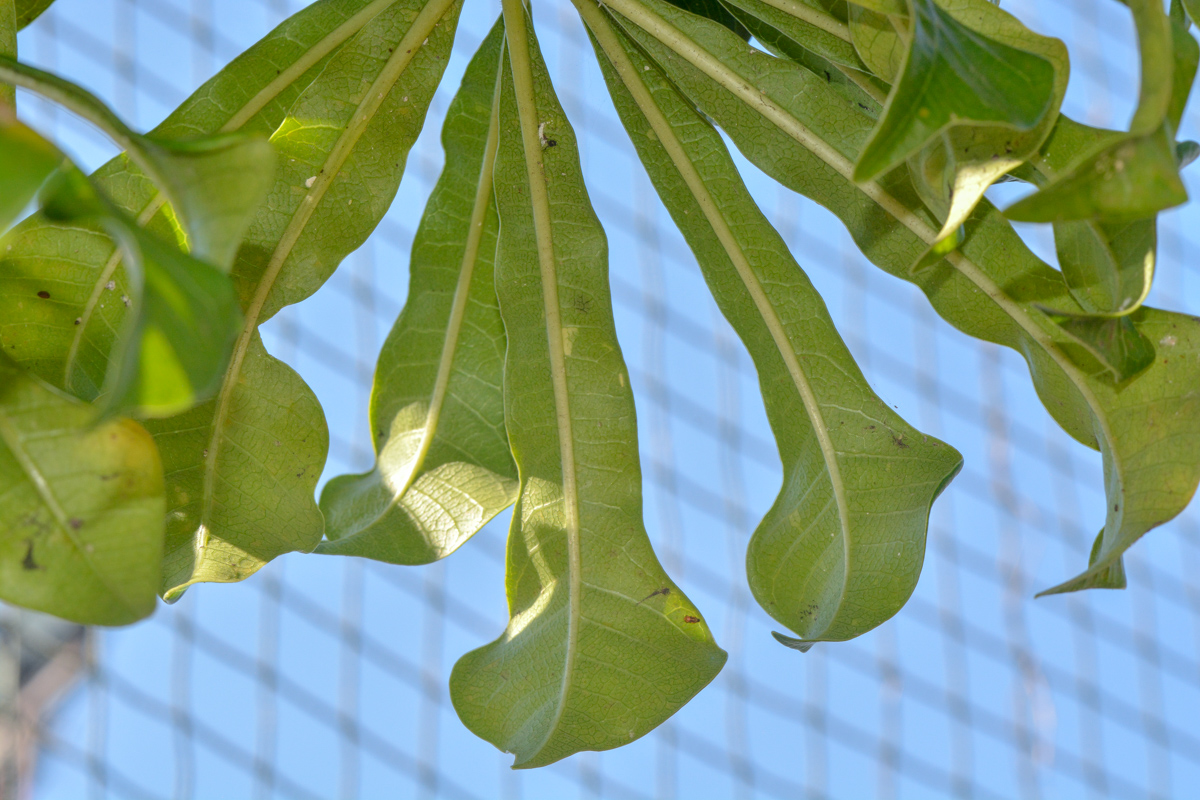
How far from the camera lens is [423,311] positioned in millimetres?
783

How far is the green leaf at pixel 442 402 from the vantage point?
0.75 metres

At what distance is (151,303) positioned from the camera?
0.27m

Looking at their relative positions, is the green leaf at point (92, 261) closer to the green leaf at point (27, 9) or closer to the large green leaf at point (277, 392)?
the large green leaf at point (277, 392)

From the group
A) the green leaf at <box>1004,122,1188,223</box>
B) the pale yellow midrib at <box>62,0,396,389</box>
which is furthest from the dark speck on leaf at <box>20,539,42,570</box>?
the green leaf at <box>1004,122,1188,223</box>

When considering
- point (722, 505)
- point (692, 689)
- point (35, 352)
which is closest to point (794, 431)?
point (692, 689)

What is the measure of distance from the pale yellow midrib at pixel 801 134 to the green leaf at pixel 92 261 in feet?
0.59

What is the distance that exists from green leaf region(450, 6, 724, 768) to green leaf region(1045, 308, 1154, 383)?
0.31 metres

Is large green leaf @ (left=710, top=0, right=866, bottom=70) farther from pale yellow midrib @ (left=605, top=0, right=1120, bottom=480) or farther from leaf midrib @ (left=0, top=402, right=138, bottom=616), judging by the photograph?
leaf midrib @ (left=0, top=402, right=138, bottom=616)

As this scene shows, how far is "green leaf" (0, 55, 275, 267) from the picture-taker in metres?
0.30

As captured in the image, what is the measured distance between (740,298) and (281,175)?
1.08ft

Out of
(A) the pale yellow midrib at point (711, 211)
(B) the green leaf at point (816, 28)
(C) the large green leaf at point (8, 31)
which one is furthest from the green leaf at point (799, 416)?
(C) the large green leaf at point (8, 31)

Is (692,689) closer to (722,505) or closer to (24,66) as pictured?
(24,66)

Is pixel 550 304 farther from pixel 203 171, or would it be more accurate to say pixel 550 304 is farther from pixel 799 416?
pixel 203 171

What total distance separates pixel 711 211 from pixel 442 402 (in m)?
0.27
